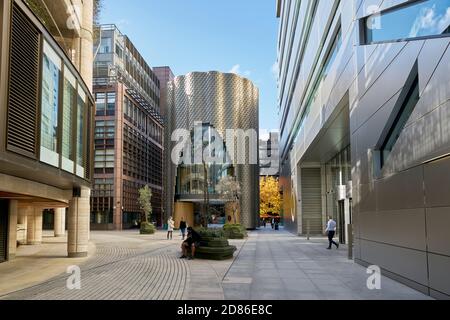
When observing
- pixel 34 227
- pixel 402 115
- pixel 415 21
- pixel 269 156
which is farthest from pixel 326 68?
pixel 269 156

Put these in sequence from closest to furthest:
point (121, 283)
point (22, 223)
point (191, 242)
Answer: point (121, 283) → point (191, 242) → point (22, 223)

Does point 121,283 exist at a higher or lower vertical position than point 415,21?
lower

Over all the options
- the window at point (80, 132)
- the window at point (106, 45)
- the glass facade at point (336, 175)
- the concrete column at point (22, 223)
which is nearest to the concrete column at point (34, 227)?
the concrete column at point (22, 223)

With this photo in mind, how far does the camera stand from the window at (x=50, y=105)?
13242 mm

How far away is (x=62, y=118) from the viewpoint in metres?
15.5

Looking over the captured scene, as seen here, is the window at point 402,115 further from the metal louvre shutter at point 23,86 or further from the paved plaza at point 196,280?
the metal louvre shutter at point 23,86

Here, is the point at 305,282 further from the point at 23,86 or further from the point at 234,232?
the point at 234,232

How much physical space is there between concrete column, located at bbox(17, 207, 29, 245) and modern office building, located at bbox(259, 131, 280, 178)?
79149 millimetres


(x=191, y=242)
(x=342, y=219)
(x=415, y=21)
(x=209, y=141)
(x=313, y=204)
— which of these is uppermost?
(x=209, y=141)

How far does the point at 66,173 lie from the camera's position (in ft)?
51.4

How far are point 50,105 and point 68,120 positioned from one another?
2750 mm

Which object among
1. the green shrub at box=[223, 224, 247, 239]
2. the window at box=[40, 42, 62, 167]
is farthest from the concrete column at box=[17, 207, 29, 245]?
the window at box=[40, 42, 62, 167]

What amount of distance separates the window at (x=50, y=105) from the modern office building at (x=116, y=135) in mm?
46113
